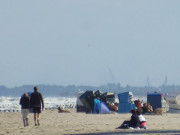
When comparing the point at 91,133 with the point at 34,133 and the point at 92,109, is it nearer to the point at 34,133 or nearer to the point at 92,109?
the point at 34,133

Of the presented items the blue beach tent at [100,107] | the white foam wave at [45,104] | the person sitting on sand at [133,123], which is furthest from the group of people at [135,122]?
the white foam wave at [45,104]

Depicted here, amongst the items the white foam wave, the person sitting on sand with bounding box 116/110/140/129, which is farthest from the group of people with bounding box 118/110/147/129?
the white foam wave

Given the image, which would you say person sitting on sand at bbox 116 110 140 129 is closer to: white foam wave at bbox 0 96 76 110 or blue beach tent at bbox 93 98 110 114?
blue beach tent at bbox 93 98 110 114

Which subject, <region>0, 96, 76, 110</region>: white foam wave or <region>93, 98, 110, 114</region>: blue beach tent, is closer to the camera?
<region>93, 98, 110, 114</region>: blue beach tent

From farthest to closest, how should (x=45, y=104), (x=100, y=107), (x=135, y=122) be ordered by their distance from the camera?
(x=45, y=104) < (x=100, y=107) < (x=135, y=122)

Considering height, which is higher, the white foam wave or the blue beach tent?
the white foam wave

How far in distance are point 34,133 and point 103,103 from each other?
1555cm

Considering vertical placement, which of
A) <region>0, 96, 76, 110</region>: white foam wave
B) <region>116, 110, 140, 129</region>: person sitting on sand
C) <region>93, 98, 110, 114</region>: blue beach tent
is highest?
<region>0, 96, 76, 110</region>: white foam wave

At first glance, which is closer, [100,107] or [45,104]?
[100,107]

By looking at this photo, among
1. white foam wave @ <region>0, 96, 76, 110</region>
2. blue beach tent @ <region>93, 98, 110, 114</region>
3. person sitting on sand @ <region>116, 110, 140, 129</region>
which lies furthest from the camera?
white foam wave @ <region>0, 96, 76, 110</region>

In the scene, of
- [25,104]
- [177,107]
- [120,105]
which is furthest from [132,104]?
[25,104]

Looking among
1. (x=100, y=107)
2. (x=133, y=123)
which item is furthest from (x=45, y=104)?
(x=133, y=123)

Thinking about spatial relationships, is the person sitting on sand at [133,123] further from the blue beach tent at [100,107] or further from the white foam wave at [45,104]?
the white foam wave at [45,104]

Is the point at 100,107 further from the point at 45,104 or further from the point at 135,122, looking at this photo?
the point at 45,104
